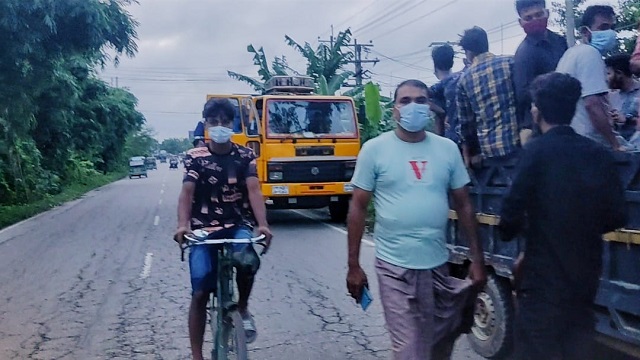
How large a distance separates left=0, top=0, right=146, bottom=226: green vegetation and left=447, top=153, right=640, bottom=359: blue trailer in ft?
35.0

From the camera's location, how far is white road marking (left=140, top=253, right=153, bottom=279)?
1013 cm

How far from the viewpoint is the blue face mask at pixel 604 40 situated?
5129mm

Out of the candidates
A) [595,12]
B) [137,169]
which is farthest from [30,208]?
[137,169]

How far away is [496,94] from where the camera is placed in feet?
17.1

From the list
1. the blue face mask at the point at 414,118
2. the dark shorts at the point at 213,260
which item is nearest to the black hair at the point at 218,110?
the dark shorts at the point at 213,260

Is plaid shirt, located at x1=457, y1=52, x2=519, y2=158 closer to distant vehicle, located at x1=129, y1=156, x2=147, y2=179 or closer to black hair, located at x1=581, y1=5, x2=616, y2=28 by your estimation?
black hair, located at x1=581, y1=5, x2=616, y2=28

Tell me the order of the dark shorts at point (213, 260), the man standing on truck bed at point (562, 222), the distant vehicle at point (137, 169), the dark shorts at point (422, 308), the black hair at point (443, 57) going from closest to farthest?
the man standing on truck bed at point (562, 222)
the dark shorts at point (422, 308)
the dark shorts at point (213, 260)
the black hair at point (443, 57)
the distant vehicle at point (137, 169)

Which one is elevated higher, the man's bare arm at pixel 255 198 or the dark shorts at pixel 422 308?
the man's bare arm at pixel 255 198

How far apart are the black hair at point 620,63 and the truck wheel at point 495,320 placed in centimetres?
196

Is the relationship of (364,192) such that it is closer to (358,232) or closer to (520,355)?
(358,232)

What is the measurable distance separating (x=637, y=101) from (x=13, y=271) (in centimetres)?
878

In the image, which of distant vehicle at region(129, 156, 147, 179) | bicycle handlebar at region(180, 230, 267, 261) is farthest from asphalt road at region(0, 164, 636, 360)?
distant vehicle at region(129, 156, 147, 179)

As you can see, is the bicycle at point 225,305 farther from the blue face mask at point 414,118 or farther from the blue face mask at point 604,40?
the blue face mask at point 604,40

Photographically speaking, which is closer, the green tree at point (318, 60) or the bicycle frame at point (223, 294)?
the bicycle frame at point (223, 294)
